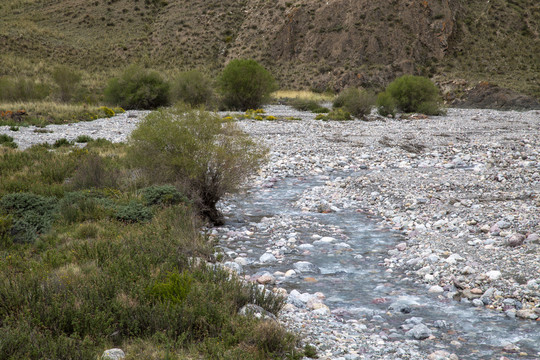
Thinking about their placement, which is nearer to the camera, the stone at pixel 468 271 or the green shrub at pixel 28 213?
the stone at pixel 468 271

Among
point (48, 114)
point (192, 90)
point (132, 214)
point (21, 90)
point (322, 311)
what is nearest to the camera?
point (322, 311)

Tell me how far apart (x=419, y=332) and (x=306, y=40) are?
4798 cm

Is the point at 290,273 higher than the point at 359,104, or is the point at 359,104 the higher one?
the point at 359,104

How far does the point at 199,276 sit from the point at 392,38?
46.2m

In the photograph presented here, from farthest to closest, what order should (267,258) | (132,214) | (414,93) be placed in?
(414,93), (132,214), (267,258)

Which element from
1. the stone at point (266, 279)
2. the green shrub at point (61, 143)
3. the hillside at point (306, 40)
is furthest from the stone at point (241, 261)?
the hillside at point (306, 40)

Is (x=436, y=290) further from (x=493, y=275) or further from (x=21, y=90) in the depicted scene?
(x=21, y=90)

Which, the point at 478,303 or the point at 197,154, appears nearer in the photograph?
the point at 478,303

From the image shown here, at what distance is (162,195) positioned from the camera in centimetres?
826

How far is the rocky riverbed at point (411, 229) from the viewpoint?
474 centimetres

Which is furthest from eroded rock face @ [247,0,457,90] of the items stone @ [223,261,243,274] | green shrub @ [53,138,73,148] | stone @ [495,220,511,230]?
stone @ [223,261,243,274]

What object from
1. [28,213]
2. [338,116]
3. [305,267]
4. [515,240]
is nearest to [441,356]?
[305,267]

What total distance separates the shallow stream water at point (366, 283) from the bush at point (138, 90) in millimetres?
19635

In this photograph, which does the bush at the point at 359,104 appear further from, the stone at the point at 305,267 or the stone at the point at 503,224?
the stone at the point at 305,267
